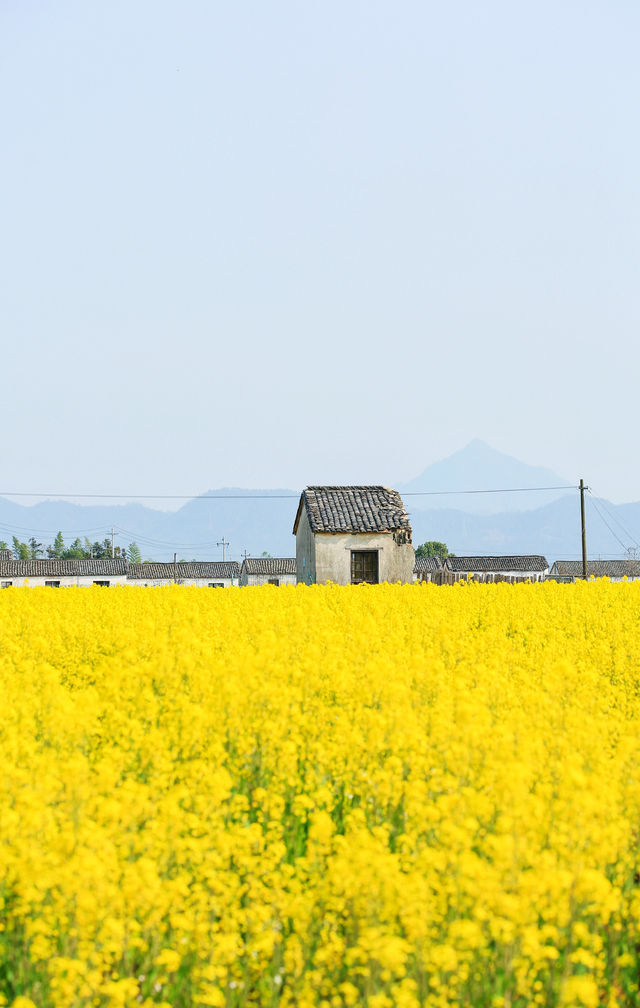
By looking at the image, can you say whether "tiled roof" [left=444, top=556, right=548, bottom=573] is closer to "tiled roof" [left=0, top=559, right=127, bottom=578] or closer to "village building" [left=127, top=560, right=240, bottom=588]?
"village building" [left=127, top=560, right=240, bottom=588]

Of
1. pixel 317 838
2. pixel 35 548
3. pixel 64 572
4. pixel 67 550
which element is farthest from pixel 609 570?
pixel 317 838

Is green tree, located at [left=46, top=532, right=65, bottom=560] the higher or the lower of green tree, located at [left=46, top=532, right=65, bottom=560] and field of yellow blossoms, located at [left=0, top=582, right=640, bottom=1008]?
the higher

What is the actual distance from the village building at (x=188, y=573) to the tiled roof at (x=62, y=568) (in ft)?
7.87

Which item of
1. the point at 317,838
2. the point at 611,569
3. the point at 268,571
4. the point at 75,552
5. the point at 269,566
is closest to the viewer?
the point at 317,838

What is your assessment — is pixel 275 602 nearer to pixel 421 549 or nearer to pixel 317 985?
pixel 317 985

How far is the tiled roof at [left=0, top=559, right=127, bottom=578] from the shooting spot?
75.3 metres

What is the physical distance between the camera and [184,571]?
88.8 m

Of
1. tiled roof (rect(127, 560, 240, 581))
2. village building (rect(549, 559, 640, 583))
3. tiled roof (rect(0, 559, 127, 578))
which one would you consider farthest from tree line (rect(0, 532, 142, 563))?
village building (rect(549, 559, 640, 583))

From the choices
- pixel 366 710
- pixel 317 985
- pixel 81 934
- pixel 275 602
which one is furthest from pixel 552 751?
pixel 275 602

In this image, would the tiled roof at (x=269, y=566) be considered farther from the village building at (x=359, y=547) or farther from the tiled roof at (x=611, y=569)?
the village building at (x=359, y=547)

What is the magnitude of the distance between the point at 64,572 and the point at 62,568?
85 centimetres

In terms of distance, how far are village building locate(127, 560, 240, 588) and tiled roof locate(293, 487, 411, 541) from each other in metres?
55.7

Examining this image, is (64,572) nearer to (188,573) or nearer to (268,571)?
(188,573)

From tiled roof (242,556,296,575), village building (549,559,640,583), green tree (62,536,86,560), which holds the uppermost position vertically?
green tree (62,536,86,560)
